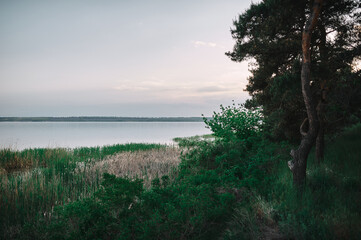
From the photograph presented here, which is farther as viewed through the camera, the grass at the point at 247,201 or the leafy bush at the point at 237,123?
the leafy bush at the point at 237,123

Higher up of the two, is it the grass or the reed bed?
the grass

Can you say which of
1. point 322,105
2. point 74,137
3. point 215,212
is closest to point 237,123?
point 322,105

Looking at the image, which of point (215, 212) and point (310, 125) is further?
point (310, 125)

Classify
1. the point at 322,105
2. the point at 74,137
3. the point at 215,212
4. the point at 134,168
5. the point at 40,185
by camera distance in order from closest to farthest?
the point at 215,212 → the point at 40,185 → the point at 322,105 → the point at 134,168 → the point at 74,137

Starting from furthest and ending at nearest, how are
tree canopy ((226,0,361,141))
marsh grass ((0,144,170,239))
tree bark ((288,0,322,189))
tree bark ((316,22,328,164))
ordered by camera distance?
tree bark ((316,22,328,164))
tree canopy ((226,0,361,141))
marsh grass ((0,144,170,239))
tree bark ((288,0,322,189))

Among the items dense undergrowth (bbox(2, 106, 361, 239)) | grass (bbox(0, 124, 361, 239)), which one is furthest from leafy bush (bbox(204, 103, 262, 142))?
dense undergrowth (bbox(2, 106, 361, 239))

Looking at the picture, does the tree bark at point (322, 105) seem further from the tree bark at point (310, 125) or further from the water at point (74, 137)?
the water at point (74, 137)

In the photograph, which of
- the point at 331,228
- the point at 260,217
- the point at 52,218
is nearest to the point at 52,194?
the point at 52,218

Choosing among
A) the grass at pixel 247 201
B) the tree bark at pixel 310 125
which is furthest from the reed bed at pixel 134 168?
the tree bark at pixel 310 125

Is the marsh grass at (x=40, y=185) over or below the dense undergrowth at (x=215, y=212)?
below

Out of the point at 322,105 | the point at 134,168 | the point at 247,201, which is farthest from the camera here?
the point at 134,168

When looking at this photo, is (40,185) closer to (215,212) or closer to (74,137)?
(215,212)

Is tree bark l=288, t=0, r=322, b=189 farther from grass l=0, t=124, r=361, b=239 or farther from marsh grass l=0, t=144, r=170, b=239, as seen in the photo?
marsh grass l=0, t=144, r=170, b=239

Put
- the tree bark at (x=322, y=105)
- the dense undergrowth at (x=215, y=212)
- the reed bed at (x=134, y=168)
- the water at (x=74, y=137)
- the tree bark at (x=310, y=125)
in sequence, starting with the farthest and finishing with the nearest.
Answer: the water at (x=74, y=137), the reed bed at (x=134, y=168), the tree bark at (x=322, y=105), the tree bark at (x=310, y=125), the dense undergrowth at (x=215, y=212)
